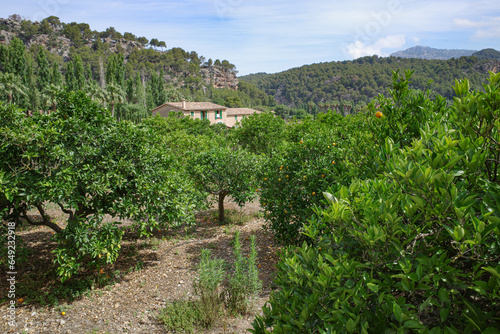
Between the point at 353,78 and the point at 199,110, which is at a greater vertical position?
the point at 353,78

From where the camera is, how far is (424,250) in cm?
170

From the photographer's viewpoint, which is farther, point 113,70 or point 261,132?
point 113,70

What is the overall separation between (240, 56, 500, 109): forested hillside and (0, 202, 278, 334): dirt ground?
296 feet

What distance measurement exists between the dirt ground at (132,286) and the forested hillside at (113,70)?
38.7 m

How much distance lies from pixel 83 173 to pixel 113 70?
5303 centimetres

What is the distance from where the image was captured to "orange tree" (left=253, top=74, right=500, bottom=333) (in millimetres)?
1480

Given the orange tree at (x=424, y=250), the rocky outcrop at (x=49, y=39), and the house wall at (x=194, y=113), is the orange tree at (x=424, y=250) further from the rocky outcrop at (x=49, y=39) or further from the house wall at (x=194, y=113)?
the rocky outcrop at (x=49, y=39)

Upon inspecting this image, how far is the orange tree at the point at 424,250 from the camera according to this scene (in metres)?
1.48

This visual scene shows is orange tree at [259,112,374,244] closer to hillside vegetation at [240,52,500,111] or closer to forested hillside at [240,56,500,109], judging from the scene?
forested hillside at [240,56,500,109]

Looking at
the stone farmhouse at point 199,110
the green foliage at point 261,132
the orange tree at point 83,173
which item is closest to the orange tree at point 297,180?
the orange tree at point 83,173

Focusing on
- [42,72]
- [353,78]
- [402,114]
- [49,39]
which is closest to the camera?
[402,114]

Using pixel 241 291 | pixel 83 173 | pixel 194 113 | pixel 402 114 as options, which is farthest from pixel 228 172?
pixel 194 113

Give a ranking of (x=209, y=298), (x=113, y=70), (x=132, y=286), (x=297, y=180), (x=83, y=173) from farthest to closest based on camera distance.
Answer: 1. (x=113, y=70)
2. (x=297, y=180)
3. (x=132, y=286)
4. (x=83, y=173)
5. (x=209, y=298)

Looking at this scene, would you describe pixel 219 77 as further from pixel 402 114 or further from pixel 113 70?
pixel 402 114
